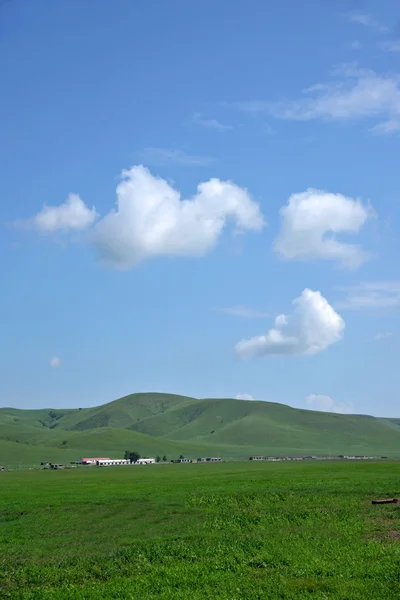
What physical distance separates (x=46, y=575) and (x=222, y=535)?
11193 millimetres

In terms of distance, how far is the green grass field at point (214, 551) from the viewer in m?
27.6

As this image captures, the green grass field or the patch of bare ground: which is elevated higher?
the patch of bare ground

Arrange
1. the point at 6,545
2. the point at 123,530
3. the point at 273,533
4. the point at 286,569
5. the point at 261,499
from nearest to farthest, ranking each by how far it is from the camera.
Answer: the point at 286,569, the point at 273,533, the point at 6,545, the point at 123,530, the point at 261,499

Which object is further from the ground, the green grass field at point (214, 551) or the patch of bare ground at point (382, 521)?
the patch of bare ground at point (382, 521)

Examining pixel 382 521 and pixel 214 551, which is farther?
pixel 382 521

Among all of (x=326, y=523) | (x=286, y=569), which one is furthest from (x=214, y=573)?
(x=326, y=523)

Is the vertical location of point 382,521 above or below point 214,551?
above

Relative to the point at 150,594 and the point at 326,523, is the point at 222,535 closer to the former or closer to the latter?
the point at 326,523

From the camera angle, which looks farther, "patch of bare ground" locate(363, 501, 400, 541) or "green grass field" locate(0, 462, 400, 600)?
"patch of bare ground" locate(363, 501, 400, 541)

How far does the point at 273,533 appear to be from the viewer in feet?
127

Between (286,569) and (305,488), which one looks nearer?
(286,569)

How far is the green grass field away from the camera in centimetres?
2758

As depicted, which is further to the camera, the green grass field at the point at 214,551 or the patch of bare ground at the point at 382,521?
the patch of bare ground at the point at 382,521

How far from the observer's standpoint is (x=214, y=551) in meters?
34.0
